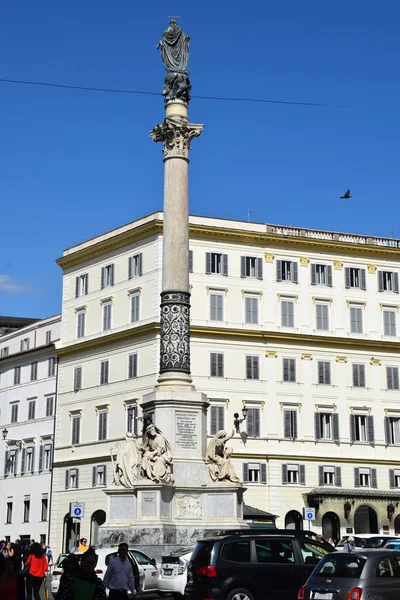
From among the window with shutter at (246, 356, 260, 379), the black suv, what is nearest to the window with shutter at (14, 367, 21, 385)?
the window with shutter at (246, 356, 260, 379)

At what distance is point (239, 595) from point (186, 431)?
13.2 metres

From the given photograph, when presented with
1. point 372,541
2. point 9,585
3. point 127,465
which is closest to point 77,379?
point 372,541

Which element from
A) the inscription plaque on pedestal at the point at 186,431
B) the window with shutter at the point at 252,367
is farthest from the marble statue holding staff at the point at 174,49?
the window with shutter at the point at 252,367

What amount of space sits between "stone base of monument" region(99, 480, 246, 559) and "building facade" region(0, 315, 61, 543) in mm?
37561

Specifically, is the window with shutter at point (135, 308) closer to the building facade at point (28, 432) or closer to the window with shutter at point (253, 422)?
the window with shutter at point (253, 422)

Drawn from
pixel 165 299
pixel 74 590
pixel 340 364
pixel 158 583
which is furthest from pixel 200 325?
pixel 74 590

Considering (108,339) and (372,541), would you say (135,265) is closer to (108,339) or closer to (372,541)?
(108,339)

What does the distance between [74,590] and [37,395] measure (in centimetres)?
6230

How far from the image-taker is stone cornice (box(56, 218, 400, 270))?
6650 cm

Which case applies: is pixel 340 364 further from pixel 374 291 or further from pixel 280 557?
pixel 280 557

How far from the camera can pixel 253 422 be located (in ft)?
213

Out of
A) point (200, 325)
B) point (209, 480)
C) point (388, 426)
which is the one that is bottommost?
point (209, 480)

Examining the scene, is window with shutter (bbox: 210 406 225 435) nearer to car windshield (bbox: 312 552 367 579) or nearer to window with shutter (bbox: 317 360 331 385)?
window with shutter (bbox: 317 360 331 385)

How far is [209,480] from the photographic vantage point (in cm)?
3469
